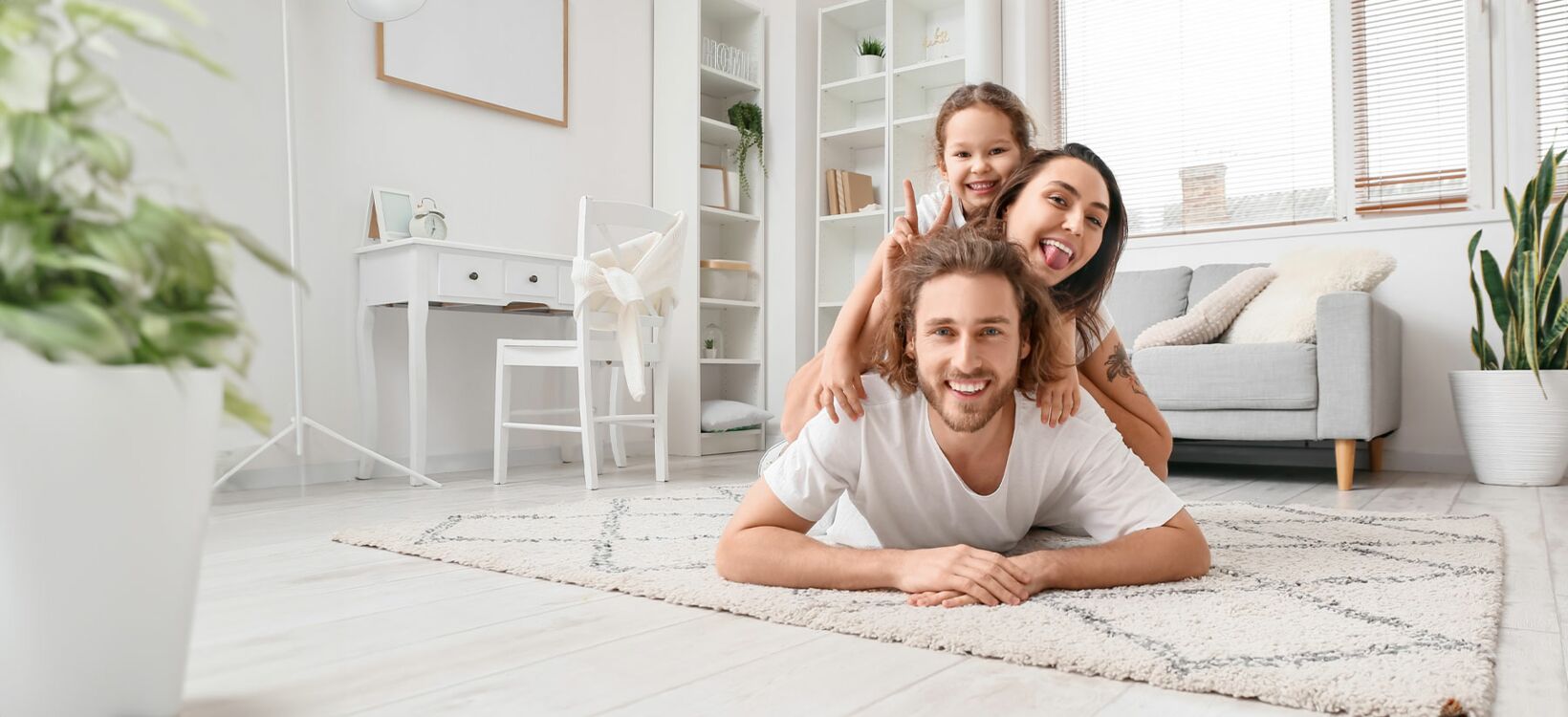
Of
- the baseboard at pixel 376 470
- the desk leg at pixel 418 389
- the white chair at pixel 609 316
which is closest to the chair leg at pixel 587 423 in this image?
the white chair at pixel 609 316

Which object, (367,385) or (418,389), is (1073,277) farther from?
(367,385)

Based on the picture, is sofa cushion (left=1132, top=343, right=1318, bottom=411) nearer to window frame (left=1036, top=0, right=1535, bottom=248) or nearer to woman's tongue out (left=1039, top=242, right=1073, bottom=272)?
window frame (left=1036, top=0, right=1535, bottom=248)

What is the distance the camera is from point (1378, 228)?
146 inches

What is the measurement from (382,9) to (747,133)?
1.97m

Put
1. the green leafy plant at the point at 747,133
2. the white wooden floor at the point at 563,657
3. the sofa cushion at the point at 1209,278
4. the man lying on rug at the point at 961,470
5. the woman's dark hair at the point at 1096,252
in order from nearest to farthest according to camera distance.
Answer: the white wooden floor at the point at 563,657 → the man lying on rug at the point at 961,470 → the woman's dark hair at the point at 1096,252 → the sofa cushion at the point at 1209,278 → the green leafy plant at the point at 747,133

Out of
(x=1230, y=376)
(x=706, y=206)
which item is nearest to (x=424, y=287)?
(x=706, y=206)

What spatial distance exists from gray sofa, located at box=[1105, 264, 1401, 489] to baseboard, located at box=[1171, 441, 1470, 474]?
0.06m

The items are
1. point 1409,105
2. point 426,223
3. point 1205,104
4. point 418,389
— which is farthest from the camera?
point 1205,104

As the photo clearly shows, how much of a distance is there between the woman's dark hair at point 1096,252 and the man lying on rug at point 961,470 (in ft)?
0.87

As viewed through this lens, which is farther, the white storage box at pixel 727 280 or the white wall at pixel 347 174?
the white storage box at pixel 727 280

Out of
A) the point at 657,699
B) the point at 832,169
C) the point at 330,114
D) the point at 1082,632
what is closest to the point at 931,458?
the point at 1082,632

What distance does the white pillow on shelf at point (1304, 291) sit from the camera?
316 centimetres

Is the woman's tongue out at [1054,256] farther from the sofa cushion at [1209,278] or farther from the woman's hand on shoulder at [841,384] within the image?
the sofa cushion at [1209,278]

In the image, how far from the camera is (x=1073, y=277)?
1778 millimetres
